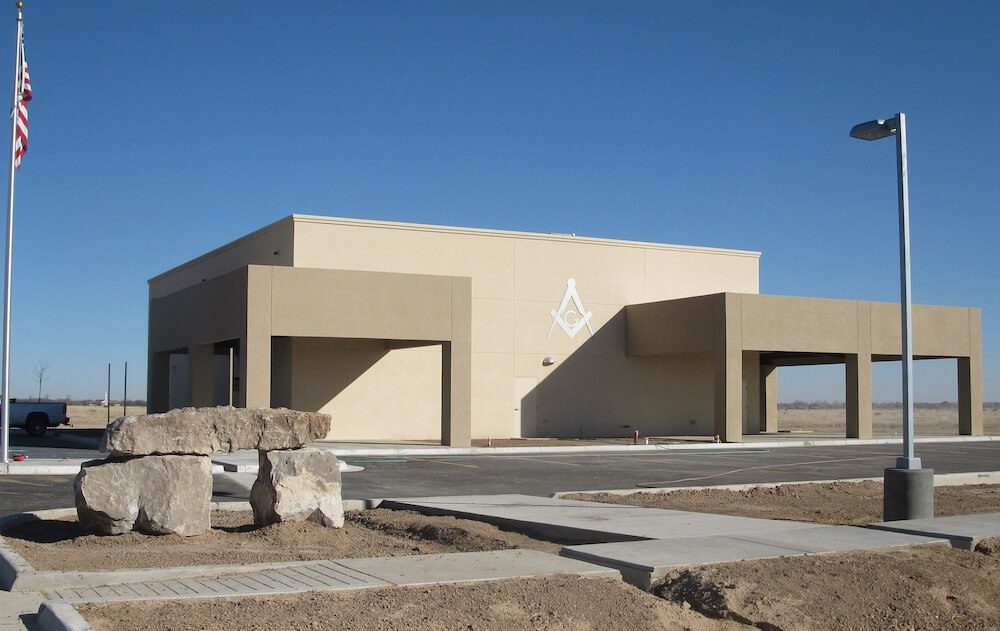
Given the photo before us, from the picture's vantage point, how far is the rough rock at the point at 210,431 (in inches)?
423

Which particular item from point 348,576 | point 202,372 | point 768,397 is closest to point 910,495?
point 348,576

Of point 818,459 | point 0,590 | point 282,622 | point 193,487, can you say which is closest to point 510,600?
point 282,622

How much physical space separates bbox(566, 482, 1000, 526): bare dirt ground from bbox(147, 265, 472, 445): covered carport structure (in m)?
14.8

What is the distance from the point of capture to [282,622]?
680cm

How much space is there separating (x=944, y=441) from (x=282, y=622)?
1356 inches

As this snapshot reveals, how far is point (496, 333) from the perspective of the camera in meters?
37.0

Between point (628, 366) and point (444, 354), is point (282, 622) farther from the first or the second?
point (628, 366)

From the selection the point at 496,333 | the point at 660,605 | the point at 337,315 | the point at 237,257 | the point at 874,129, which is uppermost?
the point at 237,257

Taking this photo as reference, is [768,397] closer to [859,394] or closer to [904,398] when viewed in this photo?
[859,394]

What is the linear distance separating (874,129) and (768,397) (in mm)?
34592

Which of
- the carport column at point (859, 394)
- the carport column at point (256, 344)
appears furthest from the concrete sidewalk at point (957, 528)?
the carport column at point (859, 394)

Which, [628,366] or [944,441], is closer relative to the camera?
[944,441]

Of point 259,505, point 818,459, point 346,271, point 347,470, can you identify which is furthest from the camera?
point 346,271

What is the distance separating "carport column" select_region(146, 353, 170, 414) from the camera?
39.4m
